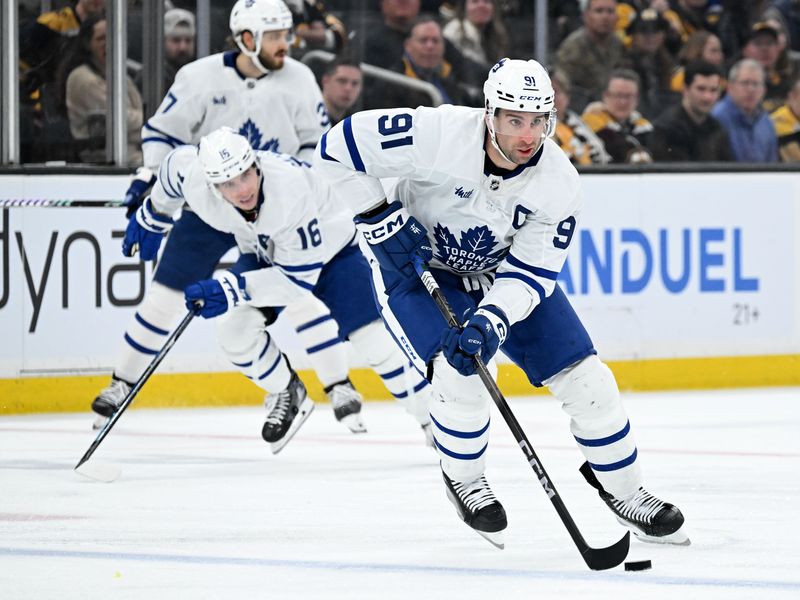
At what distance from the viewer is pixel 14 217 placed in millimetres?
6340

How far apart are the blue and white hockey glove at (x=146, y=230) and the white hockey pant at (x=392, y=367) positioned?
69 centimetres

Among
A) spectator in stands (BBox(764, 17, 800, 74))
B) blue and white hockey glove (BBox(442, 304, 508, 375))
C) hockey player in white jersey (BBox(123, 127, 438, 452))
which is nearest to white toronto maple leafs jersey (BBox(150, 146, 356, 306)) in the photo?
hockey player in white jersey (BBox(123, 127, 438, 452))

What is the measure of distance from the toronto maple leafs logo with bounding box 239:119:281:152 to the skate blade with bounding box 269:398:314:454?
96 cm

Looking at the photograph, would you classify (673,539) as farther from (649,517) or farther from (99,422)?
(99,422)

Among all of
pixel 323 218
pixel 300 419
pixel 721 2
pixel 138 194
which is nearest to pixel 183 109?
pixel 138 194

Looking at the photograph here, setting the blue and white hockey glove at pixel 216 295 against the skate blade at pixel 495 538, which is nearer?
the skate blade at pixel 495 538

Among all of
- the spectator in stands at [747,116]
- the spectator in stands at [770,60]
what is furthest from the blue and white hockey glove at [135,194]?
the spectator in stands at [770,60]

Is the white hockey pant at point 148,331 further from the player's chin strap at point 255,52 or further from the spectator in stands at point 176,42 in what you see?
the spectator in stands at point 176,42

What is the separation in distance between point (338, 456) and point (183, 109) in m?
1.32

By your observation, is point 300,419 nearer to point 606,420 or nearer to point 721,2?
point 606,420

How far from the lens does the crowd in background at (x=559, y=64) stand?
6.54 meters

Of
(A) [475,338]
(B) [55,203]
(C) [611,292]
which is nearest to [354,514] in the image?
(A) [475,338]

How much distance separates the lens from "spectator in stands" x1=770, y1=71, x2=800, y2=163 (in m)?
7.66

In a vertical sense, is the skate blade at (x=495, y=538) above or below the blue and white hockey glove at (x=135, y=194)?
below
